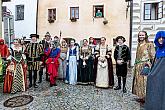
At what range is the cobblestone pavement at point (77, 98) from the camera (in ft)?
25.6

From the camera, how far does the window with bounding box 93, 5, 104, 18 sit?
2191cm

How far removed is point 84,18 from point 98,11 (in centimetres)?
106

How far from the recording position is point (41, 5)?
23.8 metres

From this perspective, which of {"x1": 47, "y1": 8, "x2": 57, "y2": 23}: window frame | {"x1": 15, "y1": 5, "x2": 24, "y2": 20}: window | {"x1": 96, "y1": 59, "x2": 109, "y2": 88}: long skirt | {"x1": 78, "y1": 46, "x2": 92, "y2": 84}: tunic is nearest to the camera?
{"x1": 96, "y1": 59, "x2": 109, "y2": 88}: long skirt

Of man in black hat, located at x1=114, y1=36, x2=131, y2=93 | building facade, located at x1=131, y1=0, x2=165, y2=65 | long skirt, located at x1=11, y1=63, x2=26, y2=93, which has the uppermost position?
building facade, located at x1=131, y1=0, x2=165, y2=65

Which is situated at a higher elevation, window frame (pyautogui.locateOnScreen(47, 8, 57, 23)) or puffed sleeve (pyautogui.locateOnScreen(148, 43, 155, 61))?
window frame (pyautogui.locateOnScreen(47, 8, 57, 23))

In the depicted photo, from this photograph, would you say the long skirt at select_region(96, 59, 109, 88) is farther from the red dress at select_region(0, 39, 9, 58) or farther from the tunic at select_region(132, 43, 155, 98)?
the red dress at select_region(0, 39, 9, 58)

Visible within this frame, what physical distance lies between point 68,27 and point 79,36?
1.04 m

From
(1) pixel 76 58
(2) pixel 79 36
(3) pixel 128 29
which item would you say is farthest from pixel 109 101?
(2) pixel 79 36

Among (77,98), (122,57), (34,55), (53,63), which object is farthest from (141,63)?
(34,55)

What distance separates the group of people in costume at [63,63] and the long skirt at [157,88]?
10.6 ft

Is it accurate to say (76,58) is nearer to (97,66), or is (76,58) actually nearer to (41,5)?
(97,66)

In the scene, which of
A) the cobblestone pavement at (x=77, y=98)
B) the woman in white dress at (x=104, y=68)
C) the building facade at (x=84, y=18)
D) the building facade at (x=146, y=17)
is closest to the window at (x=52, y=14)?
the building facade at (x=84, y=18)

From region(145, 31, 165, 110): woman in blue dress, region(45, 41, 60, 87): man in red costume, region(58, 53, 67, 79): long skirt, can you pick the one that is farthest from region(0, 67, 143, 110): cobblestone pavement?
region(145, 31, 165, 110): woman in blue dress
